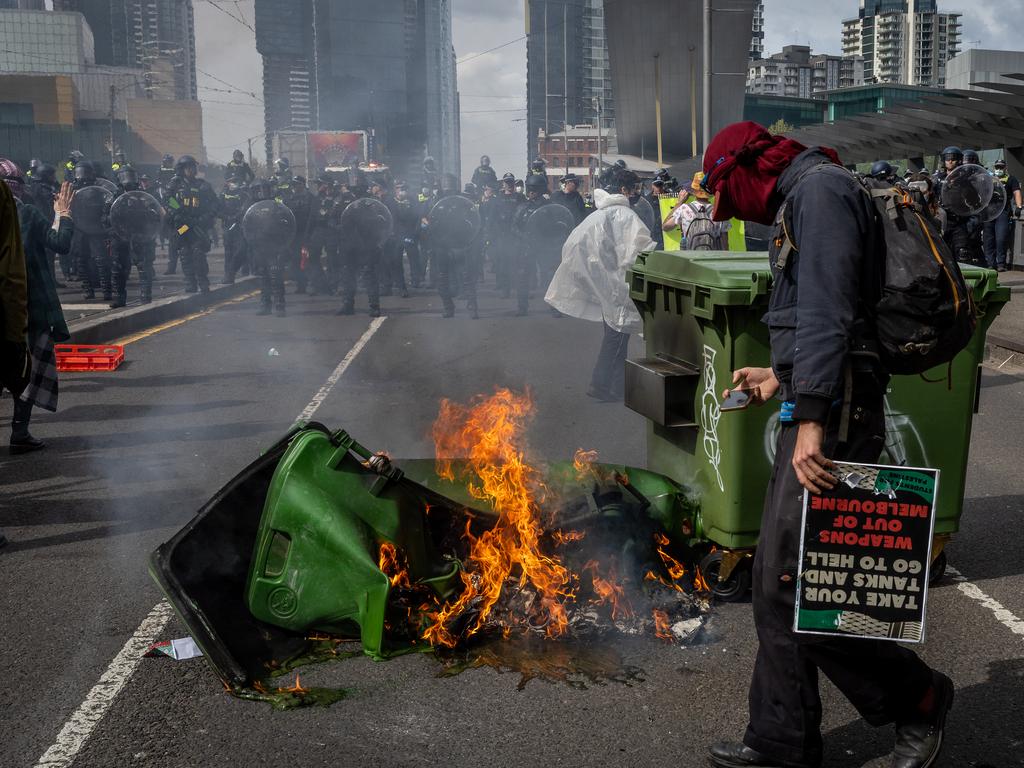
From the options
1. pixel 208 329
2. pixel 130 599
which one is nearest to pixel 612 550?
pixel 130 599

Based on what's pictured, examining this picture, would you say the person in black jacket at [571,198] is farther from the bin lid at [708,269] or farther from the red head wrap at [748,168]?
the red head wrap at [748,168]

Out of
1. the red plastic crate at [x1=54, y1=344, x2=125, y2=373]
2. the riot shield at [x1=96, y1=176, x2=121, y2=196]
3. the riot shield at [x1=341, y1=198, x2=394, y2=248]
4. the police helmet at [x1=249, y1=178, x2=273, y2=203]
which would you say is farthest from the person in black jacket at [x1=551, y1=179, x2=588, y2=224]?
the red plastic crate at [x1=54, y1=344, x2=125, y2=373]

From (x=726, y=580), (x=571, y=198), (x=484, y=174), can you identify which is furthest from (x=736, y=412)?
(x=484, y=174)

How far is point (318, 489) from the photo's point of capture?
3.71 m

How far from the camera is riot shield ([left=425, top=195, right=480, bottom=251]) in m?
15.4

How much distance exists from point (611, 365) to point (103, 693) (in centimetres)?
576

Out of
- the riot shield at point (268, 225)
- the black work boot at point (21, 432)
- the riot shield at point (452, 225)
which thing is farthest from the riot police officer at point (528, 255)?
the black work boot at point (21, 432)

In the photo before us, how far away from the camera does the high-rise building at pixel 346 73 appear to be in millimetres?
84312

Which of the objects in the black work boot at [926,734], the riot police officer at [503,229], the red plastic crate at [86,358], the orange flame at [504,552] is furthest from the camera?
the riot police officer at [503,229]

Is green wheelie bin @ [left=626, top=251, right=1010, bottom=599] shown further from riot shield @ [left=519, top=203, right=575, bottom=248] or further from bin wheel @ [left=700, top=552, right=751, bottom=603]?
riot shield @ [left=519, top=203, right=575, bottom=248]

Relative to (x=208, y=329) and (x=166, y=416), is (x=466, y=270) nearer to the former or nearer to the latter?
(x=208, y=329)

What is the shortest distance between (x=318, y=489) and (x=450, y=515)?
0.58 metres

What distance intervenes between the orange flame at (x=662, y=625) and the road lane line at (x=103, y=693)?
1844 millimetres

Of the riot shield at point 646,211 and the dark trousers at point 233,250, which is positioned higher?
the riot shield at point 646,211
